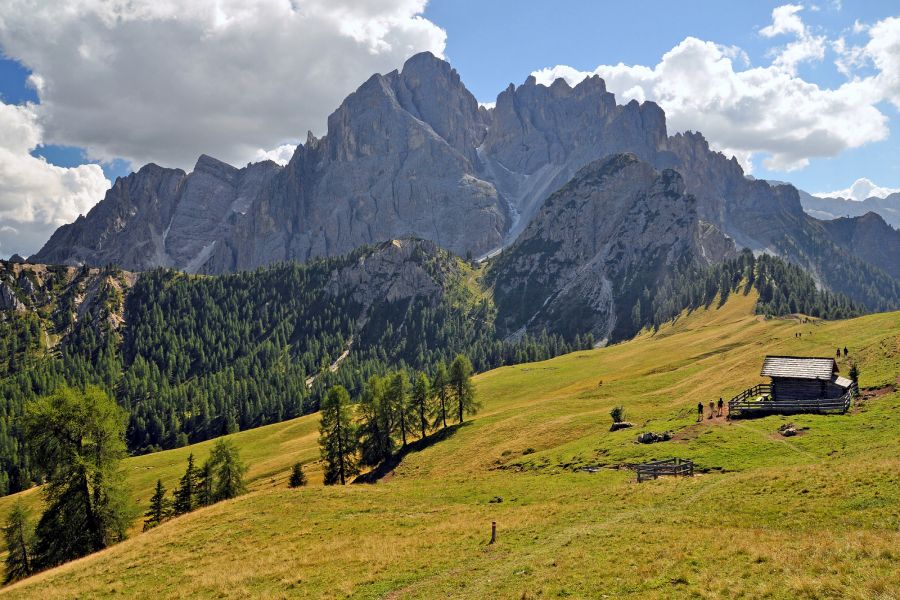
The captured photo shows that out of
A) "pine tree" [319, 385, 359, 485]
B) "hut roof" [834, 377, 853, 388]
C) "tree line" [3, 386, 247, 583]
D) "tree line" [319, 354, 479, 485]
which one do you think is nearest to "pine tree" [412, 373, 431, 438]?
"tree line" [319, 354, 479, 485]

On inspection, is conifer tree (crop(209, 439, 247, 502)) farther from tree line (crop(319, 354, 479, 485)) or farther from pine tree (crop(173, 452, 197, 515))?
tree line (crop(319, 354, 479, 485))

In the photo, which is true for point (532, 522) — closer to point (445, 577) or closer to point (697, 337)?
point (445, 577)

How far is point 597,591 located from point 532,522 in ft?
46.4

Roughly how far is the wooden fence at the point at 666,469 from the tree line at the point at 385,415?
47090mm

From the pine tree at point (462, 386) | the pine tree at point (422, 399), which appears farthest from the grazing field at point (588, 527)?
the pine tree at point (462, 386)

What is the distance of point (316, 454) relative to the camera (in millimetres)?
119375

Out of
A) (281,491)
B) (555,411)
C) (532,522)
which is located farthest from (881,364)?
(281,491)

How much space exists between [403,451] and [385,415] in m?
6.60

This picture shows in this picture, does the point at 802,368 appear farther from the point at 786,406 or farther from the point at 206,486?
the point at 206,486

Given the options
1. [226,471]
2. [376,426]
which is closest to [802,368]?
[376,426]

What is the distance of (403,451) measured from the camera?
3509 inches

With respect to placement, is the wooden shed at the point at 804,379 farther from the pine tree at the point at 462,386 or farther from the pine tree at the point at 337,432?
the pine tree at the point at 337,432

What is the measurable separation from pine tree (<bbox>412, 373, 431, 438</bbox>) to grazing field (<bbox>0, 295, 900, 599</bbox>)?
22.1 m

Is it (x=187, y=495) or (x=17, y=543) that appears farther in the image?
(x=187, y=495)
